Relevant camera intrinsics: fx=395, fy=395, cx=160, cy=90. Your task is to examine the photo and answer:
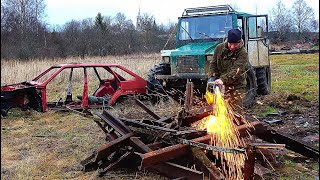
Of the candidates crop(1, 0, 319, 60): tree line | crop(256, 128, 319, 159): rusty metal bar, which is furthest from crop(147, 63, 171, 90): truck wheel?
crop(1, 0, 319, 60): tree line

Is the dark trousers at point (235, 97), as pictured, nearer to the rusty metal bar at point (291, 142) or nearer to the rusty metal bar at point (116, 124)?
the rusty metal bar at point (291, 142)

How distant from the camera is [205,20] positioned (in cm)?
1011

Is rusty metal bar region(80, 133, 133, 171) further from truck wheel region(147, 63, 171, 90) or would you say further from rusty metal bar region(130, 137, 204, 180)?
truck wheel region(147, 63, 171, 90)

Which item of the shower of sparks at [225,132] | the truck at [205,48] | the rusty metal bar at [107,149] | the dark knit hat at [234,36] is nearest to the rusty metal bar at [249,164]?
the shower of sparks at [225,132]

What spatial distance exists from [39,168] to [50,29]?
32127mm

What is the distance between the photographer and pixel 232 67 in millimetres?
6301

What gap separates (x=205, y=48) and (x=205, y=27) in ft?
2.84

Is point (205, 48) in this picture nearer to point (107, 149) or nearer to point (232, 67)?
point (232, 67)

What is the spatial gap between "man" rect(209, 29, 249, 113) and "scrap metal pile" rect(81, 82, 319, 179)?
85 cm

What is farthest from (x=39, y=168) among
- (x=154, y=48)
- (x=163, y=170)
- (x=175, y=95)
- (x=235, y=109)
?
(x=154, y=48)

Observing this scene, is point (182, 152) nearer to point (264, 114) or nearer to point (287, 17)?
point (264, 114)

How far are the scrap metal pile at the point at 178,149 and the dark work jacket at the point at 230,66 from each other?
3.00 feet

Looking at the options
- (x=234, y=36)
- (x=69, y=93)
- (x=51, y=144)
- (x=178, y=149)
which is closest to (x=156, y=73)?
(x=69, y=93)

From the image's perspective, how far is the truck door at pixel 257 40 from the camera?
10257 mm
